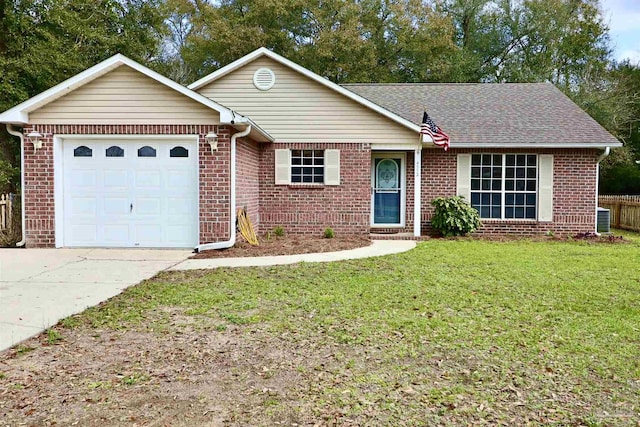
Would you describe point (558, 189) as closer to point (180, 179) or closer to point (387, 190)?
point (387, 190)

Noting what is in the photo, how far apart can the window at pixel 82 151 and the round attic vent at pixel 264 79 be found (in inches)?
183

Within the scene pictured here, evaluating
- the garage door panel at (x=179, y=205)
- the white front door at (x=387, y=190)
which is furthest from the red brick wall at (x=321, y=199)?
the garage door panel at (x=179, y=205)

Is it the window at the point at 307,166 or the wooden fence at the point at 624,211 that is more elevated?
the window at the point at 307,166

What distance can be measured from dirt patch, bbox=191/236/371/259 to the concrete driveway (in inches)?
35.6

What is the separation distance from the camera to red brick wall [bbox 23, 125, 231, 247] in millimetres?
10594

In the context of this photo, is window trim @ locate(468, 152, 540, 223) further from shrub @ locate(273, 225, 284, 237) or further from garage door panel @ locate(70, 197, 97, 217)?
garage door panel @ locate(70, 197, 97, 217)

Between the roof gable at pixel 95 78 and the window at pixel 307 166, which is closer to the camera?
the roof gable at pixel 95 78

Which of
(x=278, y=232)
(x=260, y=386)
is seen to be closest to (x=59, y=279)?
(x=260, y=386)

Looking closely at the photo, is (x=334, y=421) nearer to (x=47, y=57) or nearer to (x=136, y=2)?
(x=47, y=57)

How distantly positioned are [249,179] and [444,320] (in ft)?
25.9

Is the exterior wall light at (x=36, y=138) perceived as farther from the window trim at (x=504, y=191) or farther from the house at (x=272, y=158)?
the window trim at (x=504, y=191)

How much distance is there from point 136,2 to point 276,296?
2203cm

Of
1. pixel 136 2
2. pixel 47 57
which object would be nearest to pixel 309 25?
pixel 136 2

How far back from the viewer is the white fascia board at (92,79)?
10164mm
